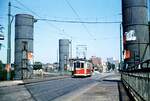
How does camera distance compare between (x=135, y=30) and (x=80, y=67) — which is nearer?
(x=135, y=30)

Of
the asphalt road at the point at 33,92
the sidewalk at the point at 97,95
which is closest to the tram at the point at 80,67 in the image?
the asphalt road at the point at 33,92

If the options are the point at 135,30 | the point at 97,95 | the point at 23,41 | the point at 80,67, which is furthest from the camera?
the point at 80,67

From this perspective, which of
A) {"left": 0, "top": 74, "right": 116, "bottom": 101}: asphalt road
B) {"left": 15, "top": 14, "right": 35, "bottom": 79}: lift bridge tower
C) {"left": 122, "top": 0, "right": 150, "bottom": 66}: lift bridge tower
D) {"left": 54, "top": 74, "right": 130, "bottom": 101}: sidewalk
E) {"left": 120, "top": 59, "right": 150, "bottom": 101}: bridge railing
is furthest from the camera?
{"left": 15, "top": 14, "right": 35, "bottom": 79}: lift bridge tower

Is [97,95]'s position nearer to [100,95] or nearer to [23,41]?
[100,95]

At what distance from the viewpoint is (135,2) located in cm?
3812

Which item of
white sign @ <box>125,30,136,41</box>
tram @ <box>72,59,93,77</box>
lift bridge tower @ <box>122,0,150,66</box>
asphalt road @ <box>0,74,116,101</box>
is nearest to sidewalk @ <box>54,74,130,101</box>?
asphalt road @ <box>0,74,116,101</box>

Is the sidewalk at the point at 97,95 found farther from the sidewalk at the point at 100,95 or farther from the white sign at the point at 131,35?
the white sign at the point at 131,35

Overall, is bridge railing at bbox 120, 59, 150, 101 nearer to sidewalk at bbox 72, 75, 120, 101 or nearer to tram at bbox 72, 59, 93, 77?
sidewalk at bbox 72, 75, 120, 101

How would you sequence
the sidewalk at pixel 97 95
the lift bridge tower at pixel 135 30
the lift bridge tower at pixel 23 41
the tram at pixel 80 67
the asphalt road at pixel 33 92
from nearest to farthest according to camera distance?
the sidewalk at pixel 97 95 < the asphalt road at pixel 33 92 < the lift bridge tower at pixel 135 30 < the lift bridge tower at pixel 23 41 < the tram at pixel 80 67

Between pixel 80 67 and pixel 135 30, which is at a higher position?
pixel 135 30

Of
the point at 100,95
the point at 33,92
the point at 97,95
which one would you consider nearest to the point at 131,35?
the point at 33,92

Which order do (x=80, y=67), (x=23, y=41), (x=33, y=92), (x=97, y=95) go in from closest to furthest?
(x=97, y=95), (x=33, y=92), (x=23, y=41), (x=80, y=67)

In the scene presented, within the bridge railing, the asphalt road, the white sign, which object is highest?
the white sign

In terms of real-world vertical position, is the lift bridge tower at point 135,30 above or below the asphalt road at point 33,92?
above
